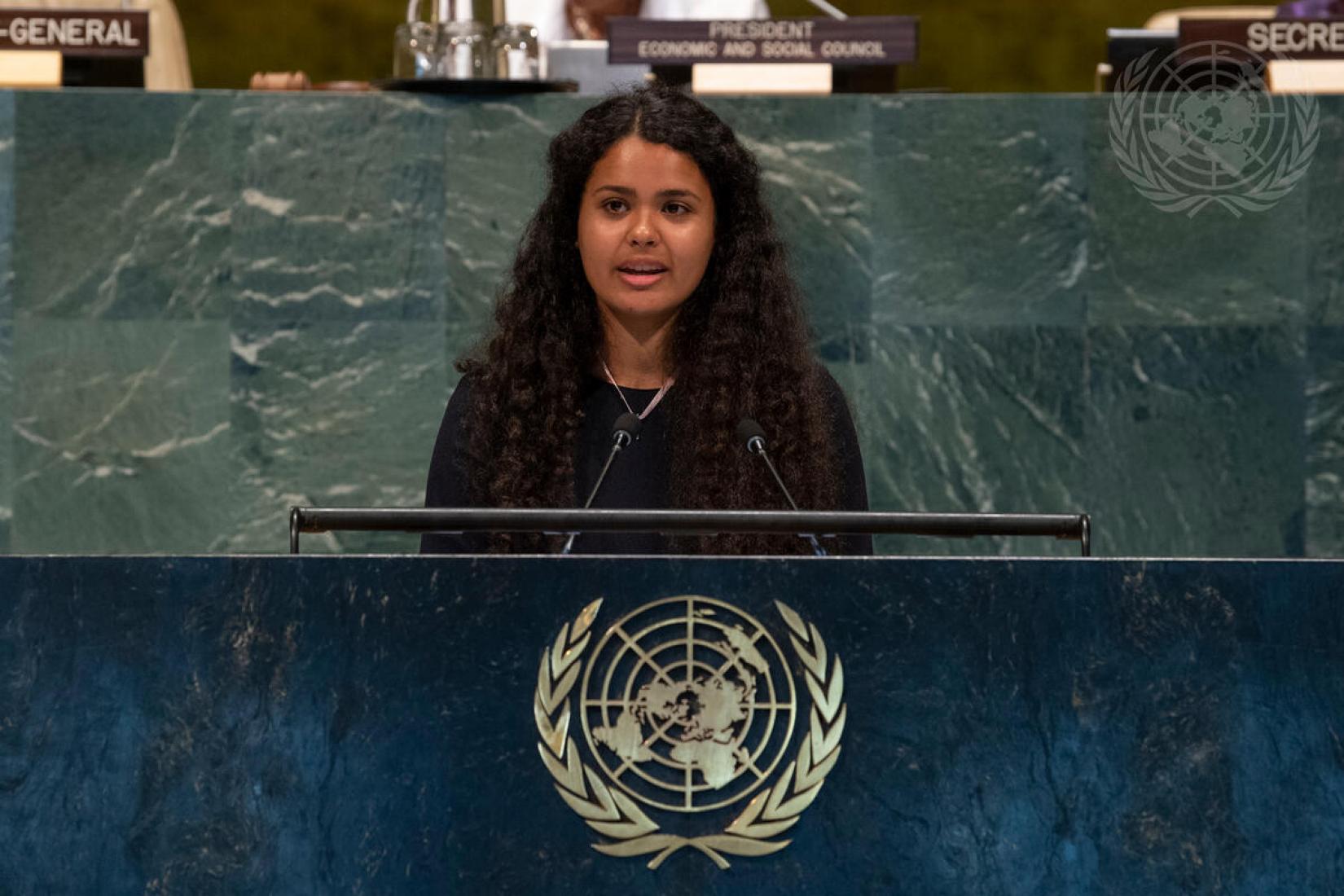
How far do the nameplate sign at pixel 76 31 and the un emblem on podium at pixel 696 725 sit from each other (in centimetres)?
215

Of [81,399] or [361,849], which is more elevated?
[81,399]

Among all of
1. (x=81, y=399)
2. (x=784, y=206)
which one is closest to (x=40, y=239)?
(x=81, y=399)

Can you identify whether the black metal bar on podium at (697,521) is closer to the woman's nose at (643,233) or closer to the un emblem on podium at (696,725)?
the un emblem on podium at (696,725)

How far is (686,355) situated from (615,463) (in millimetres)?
171

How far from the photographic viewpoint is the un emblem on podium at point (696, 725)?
58.1 inches

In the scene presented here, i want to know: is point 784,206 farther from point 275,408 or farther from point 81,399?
point 81,399

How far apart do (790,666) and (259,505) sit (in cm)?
197

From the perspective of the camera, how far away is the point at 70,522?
3279 mm

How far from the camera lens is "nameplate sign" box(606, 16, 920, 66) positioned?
3.22 metres

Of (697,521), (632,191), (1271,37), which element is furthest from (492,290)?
(697,521)

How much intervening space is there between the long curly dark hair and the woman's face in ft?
0.08

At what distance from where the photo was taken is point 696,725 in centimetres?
148

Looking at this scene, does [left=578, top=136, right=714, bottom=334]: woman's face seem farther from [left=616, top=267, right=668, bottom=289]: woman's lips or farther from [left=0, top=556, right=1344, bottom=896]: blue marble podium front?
[left=0, top=556, right=1344, bottom=896]: blue marble podium front
